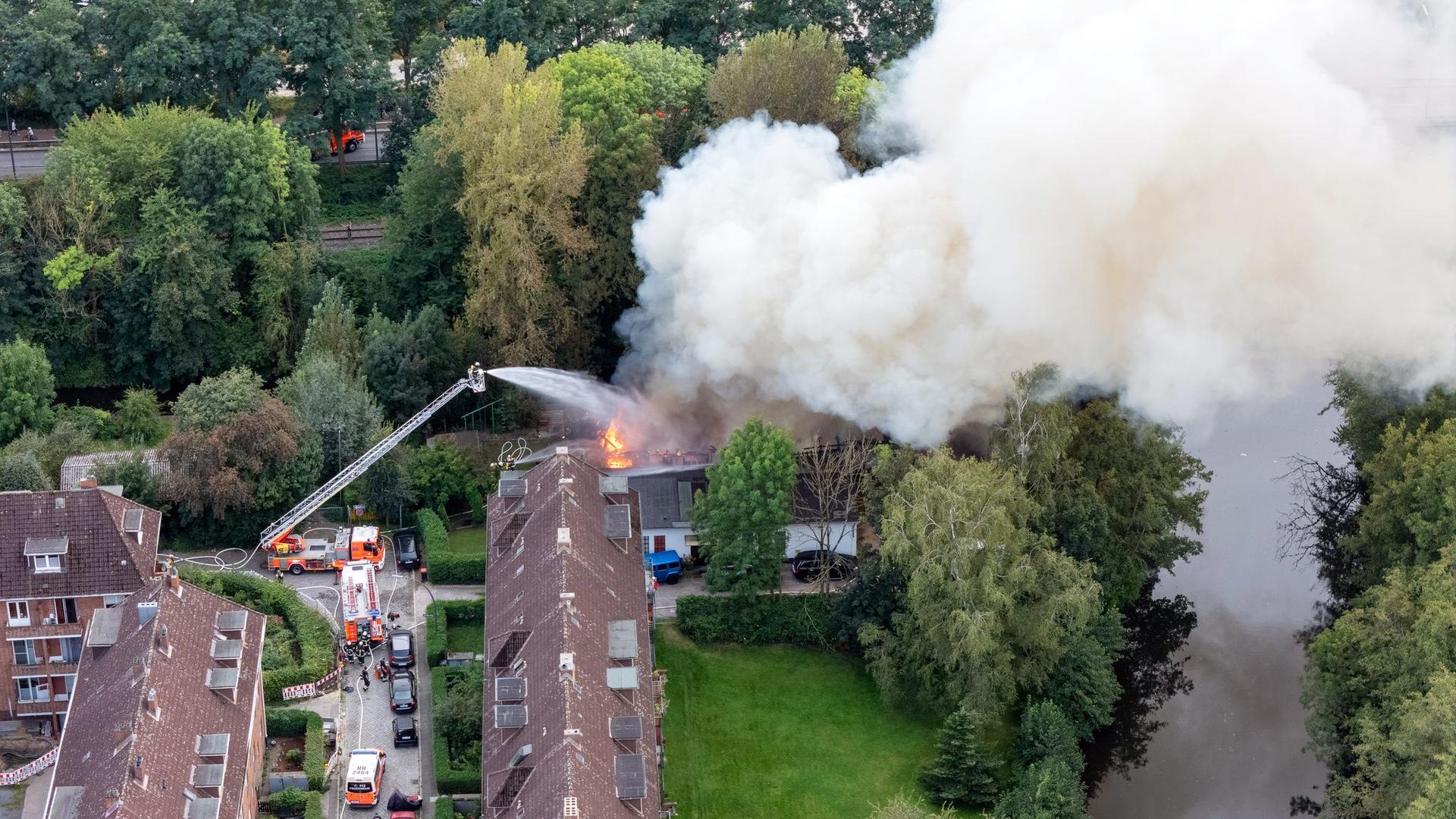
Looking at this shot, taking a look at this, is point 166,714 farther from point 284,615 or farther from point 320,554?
point 320,554

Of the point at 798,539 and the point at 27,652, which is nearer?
the point at 27,652

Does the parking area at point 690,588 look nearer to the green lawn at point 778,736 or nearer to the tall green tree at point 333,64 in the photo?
the green lawn at point 778,736

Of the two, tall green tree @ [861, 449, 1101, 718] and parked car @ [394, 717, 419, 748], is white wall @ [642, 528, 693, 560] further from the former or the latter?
parked car @ [394, 717, 419, 748]

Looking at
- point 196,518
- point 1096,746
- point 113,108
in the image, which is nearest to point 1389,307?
point 1096,746

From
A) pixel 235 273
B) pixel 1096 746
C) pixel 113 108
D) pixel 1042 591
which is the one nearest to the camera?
pixel 1042 591

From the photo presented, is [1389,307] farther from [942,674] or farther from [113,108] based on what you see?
[113,108]

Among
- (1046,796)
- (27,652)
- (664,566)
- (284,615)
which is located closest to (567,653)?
(664,566)

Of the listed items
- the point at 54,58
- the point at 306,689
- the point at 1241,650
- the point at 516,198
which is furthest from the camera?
the point at 54,58
